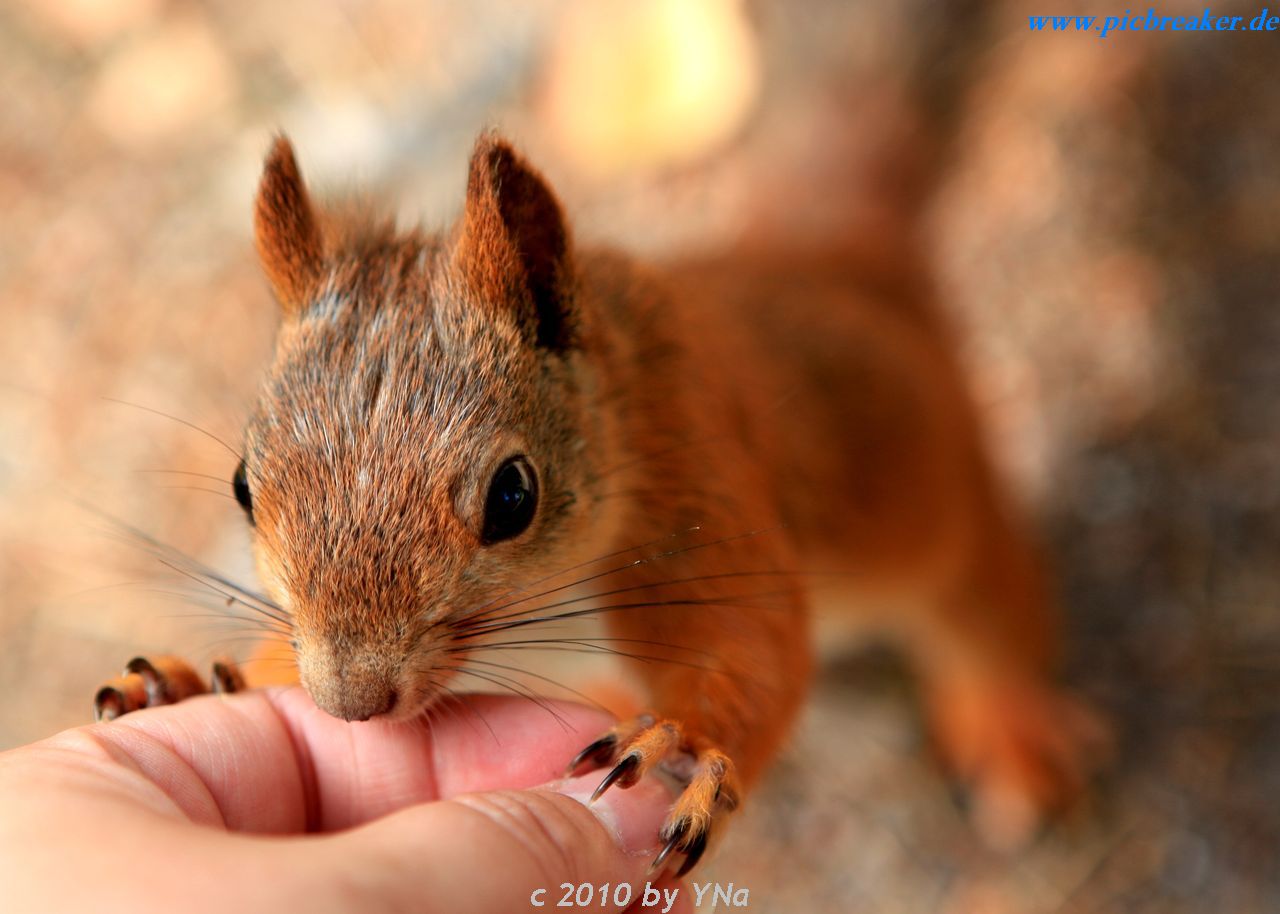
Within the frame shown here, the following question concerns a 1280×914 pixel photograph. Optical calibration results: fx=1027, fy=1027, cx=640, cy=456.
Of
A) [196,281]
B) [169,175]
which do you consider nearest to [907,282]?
[196,281]

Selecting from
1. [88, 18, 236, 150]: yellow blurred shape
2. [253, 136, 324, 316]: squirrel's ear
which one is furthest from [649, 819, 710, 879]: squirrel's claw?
[88, 18, 236, 150]: yellow blurred shape

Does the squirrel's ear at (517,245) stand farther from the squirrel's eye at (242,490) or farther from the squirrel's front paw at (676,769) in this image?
the squirrel's front paw at (676,769)

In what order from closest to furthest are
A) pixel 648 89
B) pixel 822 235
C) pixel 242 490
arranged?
pixel 242 490 < pixel 822 235 < pixel 648 89

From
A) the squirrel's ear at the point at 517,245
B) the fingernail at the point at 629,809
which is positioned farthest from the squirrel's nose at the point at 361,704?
the squirrel's ear at the point at 517,245

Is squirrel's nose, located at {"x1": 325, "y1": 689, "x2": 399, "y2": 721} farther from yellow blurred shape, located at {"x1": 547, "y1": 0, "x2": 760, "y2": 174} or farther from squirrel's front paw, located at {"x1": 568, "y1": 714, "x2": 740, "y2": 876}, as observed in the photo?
yellow blurred shape, located at {"x1": 547, "y1": 0, "x2": 760, "y2": 174}

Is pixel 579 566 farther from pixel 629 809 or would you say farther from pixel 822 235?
pixel 822 235

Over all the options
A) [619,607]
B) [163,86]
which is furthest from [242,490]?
[163,86]
